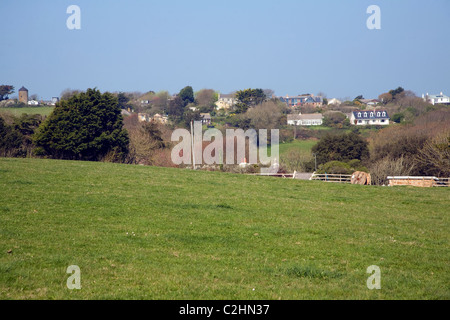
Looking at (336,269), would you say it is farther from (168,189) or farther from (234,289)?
(168,189)

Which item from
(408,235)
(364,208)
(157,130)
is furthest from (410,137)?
(408,235)

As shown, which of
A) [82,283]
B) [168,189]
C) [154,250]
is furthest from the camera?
[168,189]

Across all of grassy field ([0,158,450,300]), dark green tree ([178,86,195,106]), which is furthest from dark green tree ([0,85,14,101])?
grassy field ([0,158,450,300])

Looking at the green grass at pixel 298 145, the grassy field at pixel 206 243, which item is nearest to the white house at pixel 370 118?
the green grass at pixel 298 145

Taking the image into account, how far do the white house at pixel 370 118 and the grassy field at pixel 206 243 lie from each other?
108309 mm

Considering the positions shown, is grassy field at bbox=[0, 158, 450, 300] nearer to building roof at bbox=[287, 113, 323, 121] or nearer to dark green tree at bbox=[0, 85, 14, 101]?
building roof at bbox=[287, 113, 323, 121]

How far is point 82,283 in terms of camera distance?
7.44 metres

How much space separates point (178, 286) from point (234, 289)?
907 millimetres

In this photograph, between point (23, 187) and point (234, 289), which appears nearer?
point (234, 289)

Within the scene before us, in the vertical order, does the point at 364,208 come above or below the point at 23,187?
below

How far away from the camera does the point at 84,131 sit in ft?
163

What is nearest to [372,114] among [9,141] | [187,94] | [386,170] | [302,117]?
[302,117]

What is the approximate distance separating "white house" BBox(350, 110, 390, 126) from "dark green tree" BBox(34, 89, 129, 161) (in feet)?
270

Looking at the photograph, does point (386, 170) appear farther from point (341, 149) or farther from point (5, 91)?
point (5, 91)
